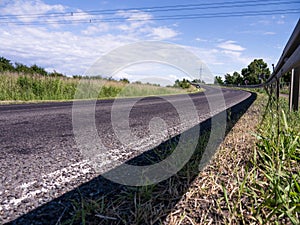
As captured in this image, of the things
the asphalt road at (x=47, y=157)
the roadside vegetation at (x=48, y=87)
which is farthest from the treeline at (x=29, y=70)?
the asphalt road at (x=47, y=157)

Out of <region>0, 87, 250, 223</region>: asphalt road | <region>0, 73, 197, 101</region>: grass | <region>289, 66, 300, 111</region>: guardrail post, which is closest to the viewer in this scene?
<region>0, 87, 250, 223</region>: asphalt road

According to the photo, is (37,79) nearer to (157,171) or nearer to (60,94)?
(60,94)

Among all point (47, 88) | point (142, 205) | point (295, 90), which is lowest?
point (142, 205)

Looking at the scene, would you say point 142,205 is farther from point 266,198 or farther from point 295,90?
point 295,90

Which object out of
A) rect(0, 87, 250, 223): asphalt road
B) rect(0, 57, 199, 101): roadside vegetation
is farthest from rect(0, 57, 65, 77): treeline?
rect(0, 87, 250, 223): asphalt road

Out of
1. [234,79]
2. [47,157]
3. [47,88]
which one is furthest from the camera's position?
[234,79]

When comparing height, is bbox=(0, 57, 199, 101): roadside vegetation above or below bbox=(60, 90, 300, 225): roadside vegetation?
above

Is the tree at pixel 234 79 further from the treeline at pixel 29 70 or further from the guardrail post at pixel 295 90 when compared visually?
the guardrail post at pixel 295 90

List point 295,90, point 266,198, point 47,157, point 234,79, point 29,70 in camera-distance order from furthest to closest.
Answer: point 234,79 → point 29,70 → point 295,90 → point 47,157 → point 266,198

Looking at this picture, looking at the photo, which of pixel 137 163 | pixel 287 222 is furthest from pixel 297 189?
pixel 137 163

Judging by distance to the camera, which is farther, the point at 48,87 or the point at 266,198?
the point at 48,87

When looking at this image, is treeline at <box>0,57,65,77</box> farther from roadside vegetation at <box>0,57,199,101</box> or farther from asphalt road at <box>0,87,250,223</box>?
asphalt road at <box>0,87,250,223</box>

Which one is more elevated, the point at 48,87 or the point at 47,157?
the point at 48,87

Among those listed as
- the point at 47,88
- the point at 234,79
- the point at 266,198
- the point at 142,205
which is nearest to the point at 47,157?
the point at 142,205
